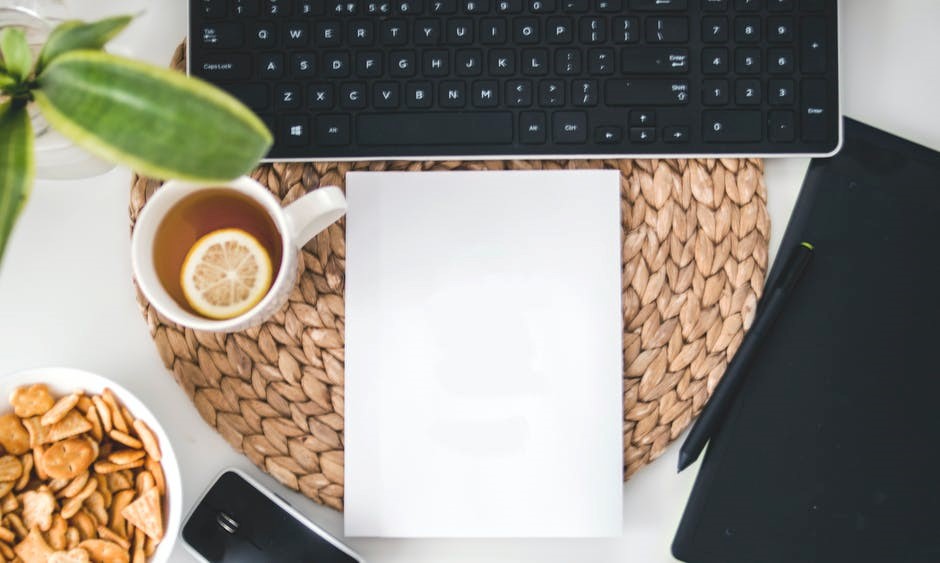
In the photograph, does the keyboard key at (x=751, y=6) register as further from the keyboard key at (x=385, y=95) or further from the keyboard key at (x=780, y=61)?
the keyboard key at (x=385, y=95)

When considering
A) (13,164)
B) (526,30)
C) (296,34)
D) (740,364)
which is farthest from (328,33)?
(740,364)

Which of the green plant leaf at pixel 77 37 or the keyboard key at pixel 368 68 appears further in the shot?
the keyboard key at pixel 368 68

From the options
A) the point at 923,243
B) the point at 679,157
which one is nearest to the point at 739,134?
the point at 679,157

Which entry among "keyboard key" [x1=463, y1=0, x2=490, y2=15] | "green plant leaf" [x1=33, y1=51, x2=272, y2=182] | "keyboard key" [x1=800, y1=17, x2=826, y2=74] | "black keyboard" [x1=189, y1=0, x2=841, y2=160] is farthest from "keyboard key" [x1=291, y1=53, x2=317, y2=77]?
"keyboard key" [x1=800, y1=17, x2=826, y2=74]

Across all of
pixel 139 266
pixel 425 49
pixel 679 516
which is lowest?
pixel 679 516

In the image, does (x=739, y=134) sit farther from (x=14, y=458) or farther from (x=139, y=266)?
(x=14, y=458)

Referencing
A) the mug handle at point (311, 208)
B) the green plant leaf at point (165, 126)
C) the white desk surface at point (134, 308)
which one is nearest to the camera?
the green plant leaf at point (165, 126)

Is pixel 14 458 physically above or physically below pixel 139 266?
below

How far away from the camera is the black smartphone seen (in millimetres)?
516

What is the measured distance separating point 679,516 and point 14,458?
42cm

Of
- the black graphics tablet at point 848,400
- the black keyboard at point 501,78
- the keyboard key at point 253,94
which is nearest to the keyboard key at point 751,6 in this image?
the black keyboard at point 501,78

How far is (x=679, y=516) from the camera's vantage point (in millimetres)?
551

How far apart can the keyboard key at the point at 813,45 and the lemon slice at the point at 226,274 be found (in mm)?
361

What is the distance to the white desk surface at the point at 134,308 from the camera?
0.55 meters
